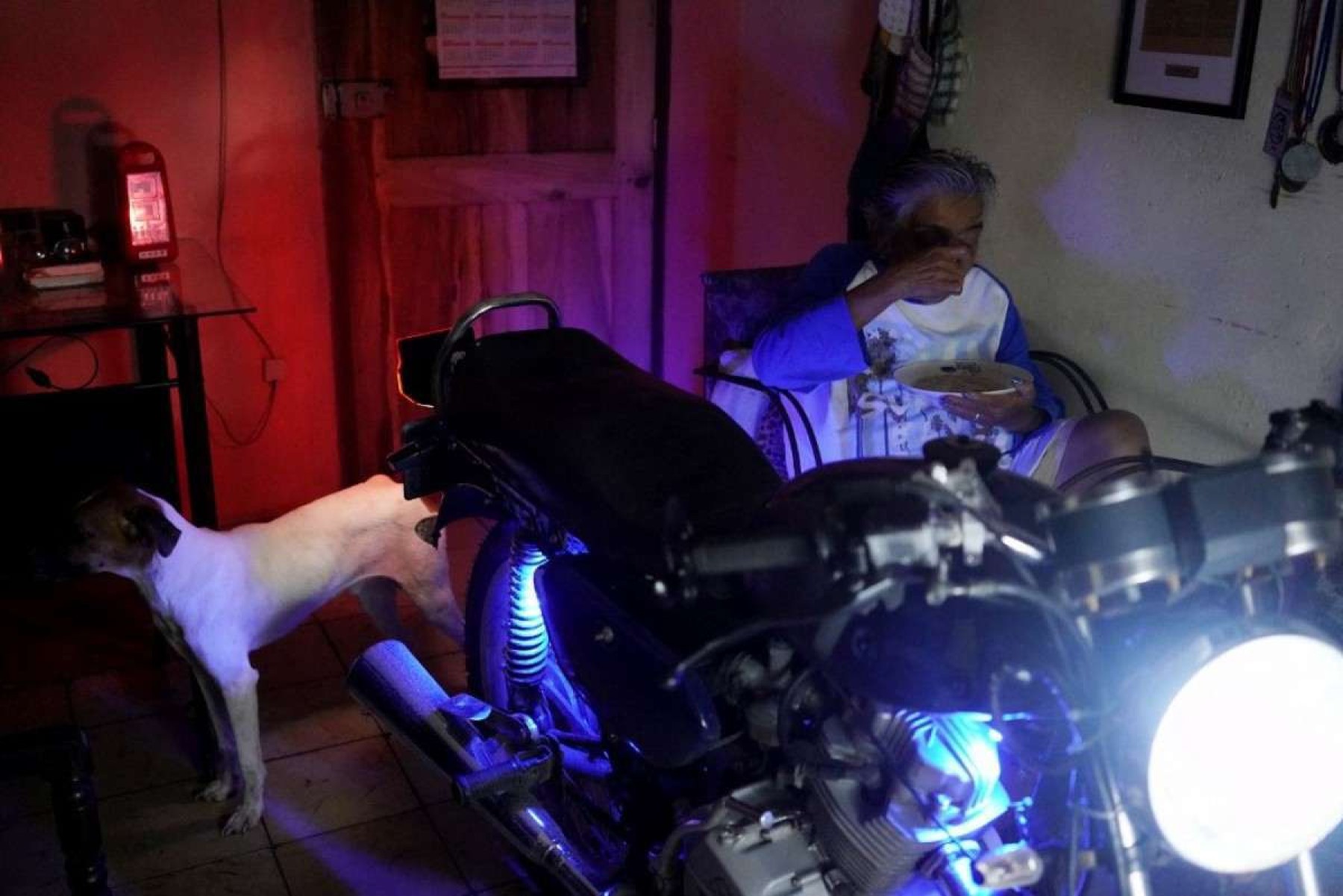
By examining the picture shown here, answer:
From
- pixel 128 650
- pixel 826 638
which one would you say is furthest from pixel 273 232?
pixel 826 638

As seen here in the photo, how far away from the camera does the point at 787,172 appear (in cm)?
403

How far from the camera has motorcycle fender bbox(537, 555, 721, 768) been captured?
1.47 m

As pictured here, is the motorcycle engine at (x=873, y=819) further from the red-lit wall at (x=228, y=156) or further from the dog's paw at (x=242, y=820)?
the red-lit wall at (x=228, y=156)

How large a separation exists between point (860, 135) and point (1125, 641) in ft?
9.18

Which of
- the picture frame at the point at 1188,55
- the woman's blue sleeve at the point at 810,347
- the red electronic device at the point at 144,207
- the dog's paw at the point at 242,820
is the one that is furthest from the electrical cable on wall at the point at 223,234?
the picture frame at the point at 1188,55

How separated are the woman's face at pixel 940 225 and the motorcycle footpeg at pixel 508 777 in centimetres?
115

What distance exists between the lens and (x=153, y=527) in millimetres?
2260

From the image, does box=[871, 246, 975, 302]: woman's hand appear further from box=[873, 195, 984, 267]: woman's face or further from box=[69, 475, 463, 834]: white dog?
box=[69, 475, 463, 834]: white dog

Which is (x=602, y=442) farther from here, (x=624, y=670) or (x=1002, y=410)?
(x=1002, y=410)

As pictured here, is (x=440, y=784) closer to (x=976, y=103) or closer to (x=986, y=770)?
(x=986, y=770)

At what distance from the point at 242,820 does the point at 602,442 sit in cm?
124

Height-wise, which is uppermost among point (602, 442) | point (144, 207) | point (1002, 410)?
point (144, 207)

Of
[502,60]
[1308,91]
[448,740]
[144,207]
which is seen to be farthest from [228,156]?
[1308,91]

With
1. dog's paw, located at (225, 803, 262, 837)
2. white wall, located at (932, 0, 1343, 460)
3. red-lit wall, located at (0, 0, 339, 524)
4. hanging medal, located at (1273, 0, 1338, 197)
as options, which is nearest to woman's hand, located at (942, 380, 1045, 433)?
white wall, located at (932, 0, 1343, 460)
